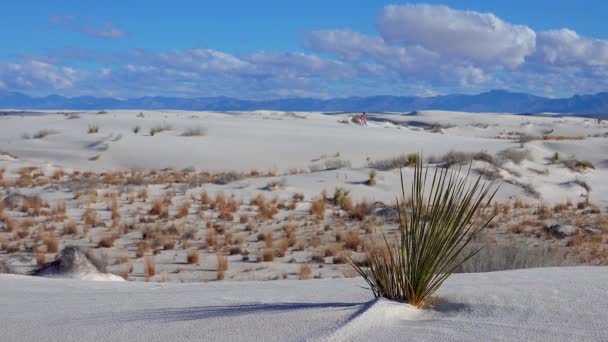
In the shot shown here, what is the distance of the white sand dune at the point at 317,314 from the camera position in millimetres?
3668

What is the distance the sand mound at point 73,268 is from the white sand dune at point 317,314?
2.19 m

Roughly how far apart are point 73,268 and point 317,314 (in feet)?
15.4

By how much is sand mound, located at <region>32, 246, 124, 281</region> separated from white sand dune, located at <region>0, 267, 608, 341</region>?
2186 mm

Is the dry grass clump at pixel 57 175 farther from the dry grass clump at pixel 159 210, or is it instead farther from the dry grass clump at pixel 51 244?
the dry grass clump at pixel 51 244

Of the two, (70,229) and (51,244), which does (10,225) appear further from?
(51,244)

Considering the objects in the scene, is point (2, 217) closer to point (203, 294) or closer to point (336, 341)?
point (203, 294)

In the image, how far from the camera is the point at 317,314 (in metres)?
4.06

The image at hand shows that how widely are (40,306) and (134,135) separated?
24.0 metres

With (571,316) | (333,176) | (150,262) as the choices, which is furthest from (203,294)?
(333,176)

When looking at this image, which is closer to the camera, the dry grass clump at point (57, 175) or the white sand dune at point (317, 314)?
the white sand dune at point (317, 314)

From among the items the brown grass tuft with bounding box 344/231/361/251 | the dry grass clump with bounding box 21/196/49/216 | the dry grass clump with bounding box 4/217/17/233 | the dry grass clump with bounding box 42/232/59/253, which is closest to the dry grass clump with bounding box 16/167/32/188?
the dry grass clump with bounding box 21/196/49/216

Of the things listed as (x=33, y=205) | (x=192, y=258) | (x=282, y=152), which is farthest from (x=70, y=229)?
(x=282, y=152)

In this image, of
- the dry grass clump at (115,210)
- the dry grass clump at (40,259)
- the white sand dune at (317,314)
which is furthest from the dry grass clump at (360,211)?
the white sand dune at (317,314)

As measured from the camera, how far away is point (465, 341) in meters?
3.48
